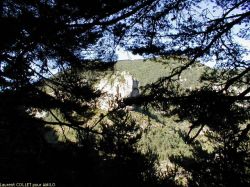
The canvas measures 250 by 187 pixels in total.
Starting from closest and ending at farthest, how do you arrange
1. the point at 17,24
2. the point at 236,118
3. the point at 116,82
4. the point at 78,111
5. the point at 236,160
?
the point at 17,24 → the point at 236,160 → the point at 236,118 → the point at 78,111 → the point at 116,82

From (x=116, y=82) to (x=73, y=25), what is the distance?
187 cm

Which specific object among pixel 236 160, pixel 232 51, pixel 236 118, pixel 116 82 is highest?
pixel 232 51

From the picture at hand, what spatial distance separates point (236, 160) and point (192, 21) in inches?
94.1

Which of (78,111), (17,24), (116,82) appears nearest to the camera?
(17,24)

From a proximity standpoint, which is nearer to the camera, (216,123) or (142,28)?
(216,123)

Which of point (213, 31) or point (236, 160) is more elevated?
point (213, 31)

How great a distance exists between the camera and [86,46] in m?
4.30

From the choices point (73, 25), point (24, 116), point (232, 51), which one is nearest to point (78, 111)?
point (24, 116)

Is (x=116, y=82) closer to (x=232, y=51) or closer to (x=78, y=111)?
(x=78, y=111)

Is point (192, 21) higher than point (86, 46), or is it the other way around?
point (192, 21)

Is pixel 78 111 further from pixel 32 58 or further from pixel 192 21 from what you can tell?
pixel 192 21

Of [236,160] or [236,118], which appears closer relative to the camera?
[236,160]

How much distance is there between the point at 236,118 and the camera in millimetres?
4070

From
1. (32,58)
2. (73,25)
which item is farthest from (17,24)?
(32,58)
